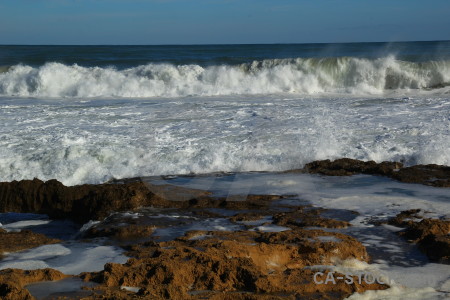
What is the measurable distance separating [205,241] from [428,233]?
1753 millimetres

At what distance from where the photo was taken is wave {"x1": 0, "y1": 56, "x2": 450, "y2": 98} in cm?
2044

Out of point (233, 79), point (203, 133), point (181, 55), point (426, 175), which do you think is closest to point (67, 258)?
point (426, 175)

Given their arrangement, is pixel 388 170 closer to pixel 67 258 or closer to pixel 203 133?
pixel 203 133

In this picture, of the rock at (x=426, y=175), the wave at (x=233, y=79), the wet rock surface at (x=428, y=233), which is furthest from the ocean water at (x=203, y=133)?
the wet rock surface at (x=428, y=233)

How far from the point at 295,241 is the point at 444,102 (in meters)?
11.0

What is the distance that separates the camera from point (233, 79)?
2173 cm

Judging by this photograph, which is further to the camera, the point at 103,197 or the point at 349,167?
the point at 349,167

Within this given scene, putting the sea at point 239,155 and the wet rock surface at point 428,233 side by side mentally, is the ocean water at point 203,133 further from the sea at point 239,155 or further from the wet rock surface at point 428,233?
the wet rock surface at point 428,233

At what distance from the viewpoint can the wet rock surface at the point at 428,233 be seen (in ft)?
13.6

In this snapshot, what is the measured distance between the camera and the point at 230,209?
5648 millimetres

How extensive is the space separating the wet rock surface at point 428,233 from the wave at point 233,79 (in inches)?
575

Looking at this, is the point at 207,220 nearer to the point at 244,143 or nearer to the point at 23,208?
the point at 23,208

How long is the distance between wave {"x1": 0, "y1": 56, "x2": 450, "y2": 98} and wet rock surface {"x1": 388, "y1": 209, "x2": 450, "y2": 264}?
14613mm

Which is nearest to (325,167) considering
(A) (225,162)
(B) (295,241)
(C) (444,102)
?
(A) (225,162)
